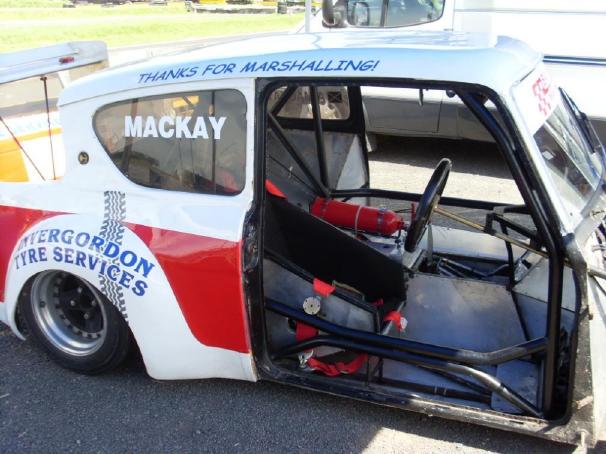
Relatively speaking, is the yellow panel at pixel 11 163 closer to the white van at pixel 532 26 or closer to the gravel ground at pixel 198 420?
the gravel ground at pixel 198 420

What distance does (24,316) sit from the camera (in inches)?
122

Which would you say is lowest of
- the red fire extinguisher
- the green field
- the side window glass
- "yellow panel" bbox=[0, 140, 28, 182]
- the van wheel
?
the green field

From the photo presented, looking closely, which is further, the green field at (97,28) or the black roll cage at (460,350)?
the green field at (97,28)

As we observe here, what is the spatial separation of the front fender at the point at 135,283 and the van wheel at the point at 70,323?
0.65 ft

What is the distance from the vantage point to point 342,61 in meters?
2.31

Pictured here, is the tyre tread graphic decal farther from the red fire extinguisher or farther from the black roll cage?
Answer: the red fire extinguisher

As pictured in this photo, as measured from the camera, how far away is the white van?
5797mm

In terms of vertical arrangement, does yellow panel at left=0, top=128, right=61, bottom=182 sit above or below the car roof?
below

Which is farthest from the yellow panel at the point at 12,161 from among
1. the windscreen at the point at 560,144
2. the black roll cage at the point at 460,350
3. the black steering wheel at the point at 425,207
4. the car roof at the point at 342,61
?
the windscreen at the point at 560,144

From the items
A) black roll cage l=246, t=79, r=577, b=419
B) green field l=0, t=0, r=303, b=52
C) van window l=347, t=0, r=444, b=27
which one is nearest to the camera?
black roll cage l=246, t=79, r=577, b=419

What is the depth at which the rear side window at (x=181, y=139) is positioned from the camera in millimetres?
2514

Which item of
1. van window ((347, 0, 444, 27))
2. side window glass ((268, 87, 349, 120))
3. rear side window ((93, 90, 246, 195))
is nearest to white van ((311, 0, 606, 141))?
van window ((347, 0, 444, 27))

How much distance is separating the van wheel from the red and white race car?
11 mm

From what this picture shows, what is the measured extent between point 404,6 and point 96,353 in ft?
16.4
